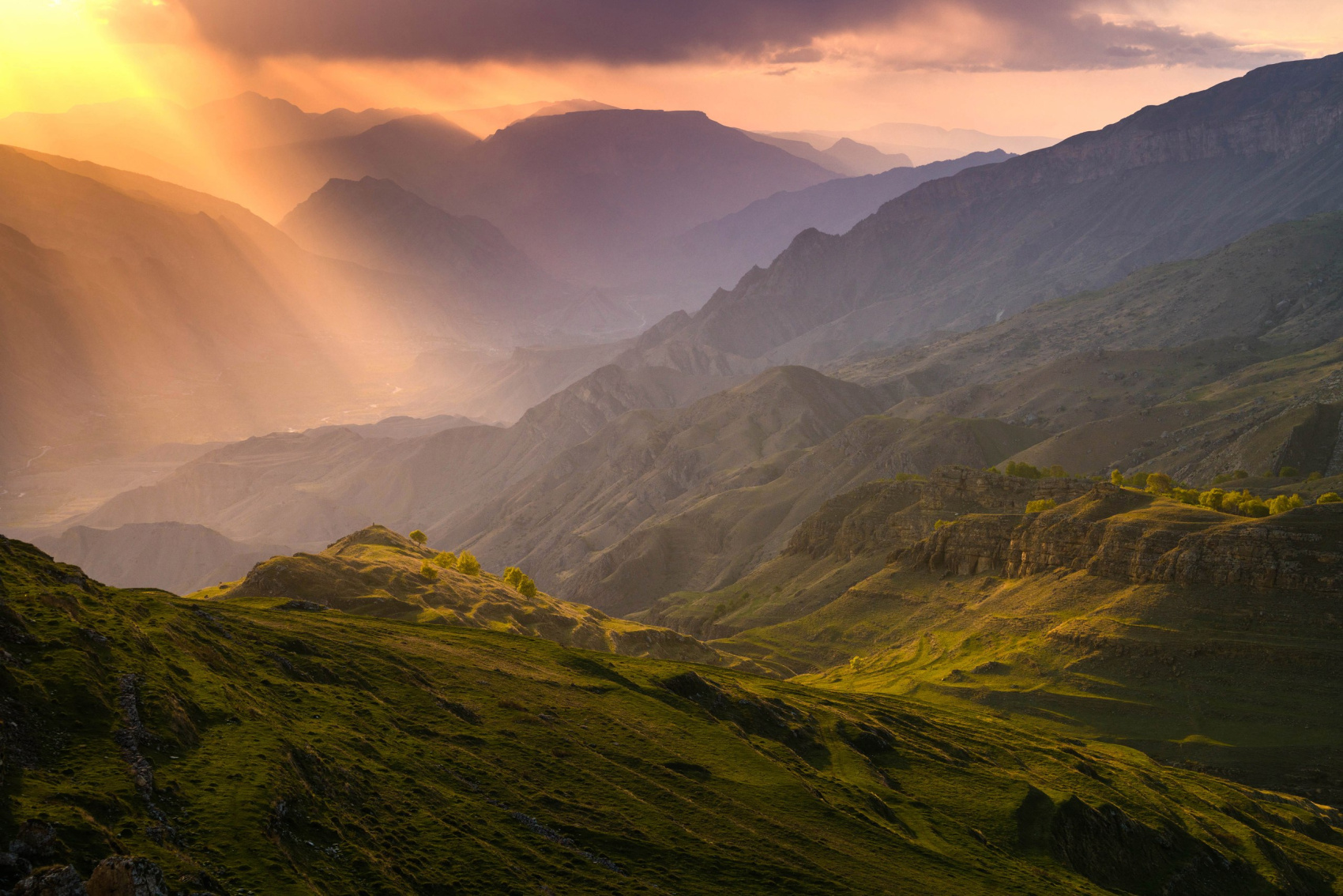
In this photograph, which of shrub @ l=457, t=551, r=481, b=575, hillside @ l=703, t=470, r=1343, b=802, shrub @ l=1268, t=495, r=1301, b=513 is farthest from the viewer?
shrub @ l=457, t=551, r=481, b=575

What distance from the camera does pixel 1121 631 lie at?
362 ft

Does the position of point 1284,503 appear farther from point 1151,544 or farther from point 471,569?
point 471,569

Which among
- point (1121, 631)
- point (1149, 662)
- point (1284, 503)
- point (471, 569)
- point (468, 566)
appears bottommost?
point (1149, 662)

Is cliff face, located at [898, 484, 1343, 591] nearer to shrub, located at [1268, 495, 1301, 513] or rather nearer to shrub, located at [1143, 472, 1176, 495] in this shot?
shrub, located at [1268, 495, 1301, 513]

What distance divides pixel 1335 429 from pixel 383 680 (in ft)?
637

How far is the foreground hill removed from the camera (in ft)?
110

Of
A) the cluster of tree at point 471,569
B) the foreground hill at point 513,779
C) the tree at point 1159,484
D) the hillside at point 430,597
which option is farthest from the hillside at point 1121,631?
the cluster of tree at point 471,569

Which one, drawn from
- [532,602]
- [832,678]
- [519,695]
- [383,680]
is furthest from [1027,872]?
[532,602]

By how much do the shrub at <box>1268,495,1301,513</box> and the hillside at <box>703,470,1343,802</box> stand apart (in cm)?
1650

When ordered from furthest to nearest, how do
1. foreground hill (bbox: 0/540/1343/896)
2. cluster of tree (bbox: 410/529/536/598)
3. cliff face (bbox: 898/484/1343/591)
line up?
cluster of tree (bbox: 410/529/536/598) < cliff face (bbox: 898/484/1343/591) < foreground hill (bbox: 0/540/1343/896)

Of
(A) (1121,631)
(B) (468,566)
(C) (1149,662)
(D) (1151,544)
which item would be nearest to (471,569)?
(B) (468,566)

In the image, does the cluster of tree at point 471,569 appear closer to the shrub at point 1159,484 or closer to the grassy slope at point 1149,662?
the grassy slope at point 1149,662

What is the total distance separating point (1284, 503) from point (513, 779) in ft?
412

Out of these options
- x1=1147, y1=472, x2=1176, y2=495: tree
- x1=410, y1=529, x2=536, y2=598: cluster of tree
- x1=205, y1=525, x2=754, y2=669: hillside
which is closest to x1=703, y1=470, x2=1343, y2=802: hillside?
x1=1147, y1=472, x2=1176, y2=495: tree
